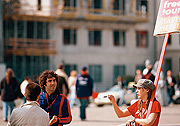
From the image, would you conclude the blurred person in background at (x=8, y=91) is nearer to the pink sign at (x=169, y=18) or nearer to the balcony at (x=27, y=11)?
the pink sign at (x=169, y=18)

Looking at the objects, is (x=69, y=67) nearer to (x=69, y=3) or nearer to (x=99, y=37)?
(x=99, y=37)

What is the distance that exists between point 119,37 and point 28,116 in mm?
35690

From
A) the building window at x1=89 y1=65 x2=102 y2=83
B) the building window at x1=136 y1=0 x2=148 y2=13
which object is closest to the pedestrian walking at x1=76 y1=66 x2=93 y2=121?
the building window at x1=89 y1=65 x2=102 y2=83

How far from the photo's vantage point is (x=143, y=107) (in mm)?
5648

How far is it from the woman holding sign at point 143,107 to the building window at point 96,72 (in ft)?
108

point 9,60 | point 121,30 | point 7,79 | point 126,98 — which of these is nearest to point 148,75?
point 7,79

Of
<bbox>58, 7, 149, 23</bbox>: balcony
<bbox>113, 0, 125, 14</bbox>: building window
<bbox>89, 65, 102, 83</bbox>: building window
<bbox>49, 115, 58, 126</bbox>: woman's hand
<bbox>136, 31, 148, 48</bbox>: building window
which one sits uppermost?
<bbox>113, 0, 125, 14</bbox>: building window

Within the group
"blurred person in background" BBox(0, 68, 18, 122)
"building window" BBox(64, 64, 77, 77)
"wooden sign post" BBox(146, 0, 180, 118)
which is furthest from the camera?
"building window" BBox(64, 64, 77, 77)

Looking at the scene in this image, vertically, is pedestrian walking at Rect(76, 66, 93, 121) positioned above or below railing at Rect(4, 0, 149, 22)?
below

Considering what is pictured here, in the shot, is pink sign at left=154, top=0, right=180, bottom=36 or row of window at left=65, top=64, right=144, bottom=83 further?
row of window at left=65, top=64, right=144, bottom=83

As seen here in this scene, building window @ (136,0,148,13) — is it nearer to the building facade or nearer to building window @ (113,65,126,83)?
the building facade

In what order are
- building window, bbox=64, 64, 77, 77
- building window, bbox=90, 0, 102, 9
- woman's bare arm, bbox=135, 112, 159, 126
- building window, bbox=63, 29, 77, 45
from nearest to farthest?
woman's bare arm, bbox=135, 112, 159, 126, building window, bbox=64, 64, 77, 77, building window, bbox=63, 29, 77, 45, building window, bbox=90, 0, 102, 9

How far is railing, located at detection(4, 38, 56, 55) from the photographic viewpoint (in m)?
34.9

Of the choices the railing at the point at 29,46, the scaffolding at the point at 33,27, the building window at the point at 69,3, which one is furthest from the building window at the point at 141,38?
the railing at the point at 29,46
